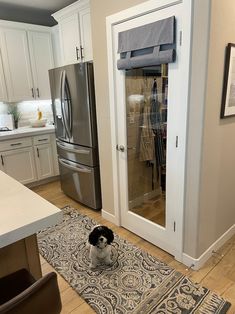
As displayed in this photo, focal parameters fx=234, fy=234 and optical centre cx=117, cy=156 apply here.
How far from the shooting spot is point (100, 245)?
1969 mm

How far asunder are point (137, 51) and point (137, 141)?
850 mm

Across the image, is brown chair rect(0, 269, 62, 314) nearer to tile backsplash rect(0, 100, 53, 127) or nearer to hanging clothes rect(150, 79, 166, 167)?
hanging clothes rect(150, 79, 166, 167)

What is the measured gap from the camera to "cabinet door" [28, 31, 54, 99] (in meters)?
3.80

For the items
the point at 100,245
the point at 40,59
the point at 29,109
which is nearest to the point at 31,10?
the point at 40,59

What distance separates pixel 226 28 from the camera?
5.52ft

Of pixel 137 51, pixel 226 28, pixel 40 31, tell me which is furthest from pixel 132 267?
pixel 40 31

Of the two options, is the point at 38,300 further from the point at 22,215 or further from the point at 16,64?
the point at 16,64

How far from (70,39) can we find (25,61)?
1.01 metres

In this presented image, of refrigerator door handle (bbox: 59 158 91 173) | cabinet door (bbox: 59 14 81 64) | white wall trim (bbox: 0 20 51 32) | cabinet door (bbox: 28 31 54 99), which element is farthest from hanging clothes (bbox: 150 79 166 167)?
white wall trim (bbox: 0 20 51 32)

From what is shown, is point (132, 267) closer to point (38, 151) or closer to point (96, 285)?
point (96, 285)

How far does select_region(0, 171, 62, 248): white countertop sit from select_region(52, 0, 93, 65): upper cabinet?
7.55 feet

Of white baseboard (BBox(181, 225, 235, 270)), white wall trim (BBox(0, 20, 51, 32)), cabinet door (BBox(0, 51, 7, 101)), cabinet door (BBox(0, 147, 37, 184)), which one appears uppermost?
white wall trim (BBox(0, 20, 51, 32))

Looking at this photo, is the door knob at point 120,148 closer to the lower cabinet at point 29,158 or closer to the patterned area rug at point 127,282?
the patterned area rug at point 127,282

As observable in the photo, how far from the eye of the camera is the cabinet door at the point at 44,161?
3.83 meters
